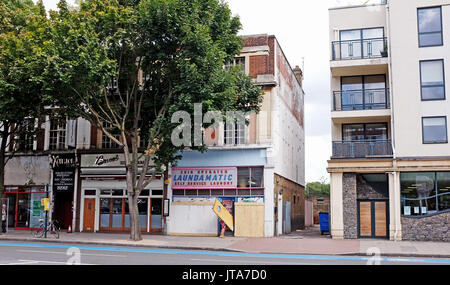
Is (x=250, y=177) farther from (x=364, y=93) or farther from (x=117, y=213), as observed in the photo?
(x=117, y=213)

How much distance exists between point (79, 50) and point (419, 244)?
17587 mm

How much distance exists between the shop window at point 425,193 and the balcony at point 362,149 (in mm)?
1560

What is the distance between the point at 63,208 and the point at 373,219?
62.2 feet

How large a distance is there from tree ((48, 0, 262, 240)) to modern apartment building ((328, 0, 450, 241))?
20.6 ft

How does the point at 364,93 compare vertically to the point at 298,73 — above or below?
below

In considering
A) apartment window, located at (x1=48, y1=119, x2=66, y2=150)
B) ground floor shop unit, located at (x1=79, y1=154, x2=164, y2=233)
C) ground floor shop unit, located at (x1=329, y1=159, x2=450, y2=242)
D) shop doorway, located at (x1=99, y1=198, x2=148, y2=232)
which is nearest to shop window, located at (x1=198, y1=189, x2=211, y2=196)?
ground floor shop unit, located at (x1=79, y1=154, x2=164, y2=233)

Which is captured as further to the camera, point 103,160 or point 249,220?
point 103,160

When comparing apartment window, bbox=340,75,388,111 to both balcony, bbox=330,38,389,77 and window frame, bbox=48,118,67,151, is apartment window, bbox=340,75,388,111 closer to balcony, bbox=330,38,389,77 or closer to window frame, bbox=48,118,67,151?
balcony, bbox=330,38,389,77

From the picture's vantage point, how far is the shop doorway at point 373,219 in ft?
79.9

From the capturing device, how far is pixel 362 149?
82.1 feet

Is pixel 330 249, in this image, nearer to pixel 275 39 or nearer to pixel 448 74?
pixel 448 74

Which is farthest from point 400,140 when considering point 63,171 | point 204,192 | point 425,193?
point 63,171

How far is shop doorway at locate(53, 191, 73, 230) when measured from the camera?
30094mm
